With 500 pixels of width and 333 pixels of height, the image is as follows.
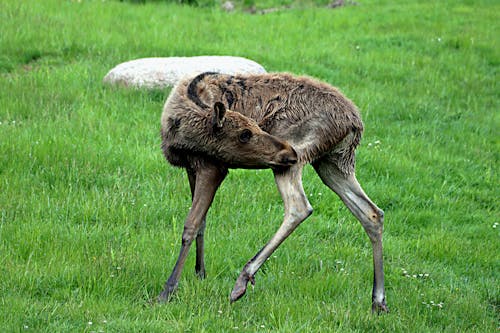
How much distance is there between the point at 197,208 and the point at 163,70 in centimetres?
560

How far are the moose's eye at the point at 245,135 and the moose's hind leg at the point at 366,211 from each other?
2.82 feet

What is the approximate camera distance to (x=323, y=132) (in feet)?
22.1

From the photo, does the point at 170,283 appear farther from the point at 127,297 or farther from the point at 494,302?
the point at 494,302

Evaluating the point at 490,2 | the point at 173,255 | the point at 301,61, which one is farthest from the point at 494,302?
the point at 490,2

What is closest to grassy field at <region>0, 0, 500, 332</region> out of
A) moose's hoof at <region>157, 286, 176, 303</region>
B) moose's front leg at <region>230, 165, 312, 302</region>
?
moose's hoof at <region>157, 286, 176, 303</region>

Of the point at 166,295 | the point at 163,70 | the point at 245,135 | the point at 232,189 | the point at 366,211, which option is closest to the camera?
the point at 166,295

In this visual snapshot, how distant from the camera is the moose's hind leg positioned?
6910 mm

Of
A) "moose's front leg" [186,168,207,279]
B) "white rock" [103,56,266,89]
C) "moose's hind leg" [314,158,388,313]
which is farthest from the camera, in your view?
"white rock" [103,56,266,89]

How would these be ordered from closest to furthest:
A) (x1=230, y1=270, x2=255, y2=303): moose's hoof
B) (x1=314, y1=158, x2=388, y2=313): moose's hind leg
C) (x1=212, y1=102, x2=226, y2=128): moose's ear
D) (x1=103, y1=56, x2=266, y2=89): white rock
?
(x1=230, y1=270, x2=255, y2=303): moose's hoof < (x1=212, y1=102, x2=226, y2=128): moose's ear < (x1=314, y1=158, x2=388, y2=313): moose's hind leg < (x1=103, y1=56, x2=266, y2=89): white rock

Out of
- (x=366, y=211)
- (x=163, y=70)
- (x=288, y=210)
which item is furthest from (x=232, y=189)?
(x=163, y=70)

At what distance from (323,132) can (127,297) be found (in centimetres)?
212

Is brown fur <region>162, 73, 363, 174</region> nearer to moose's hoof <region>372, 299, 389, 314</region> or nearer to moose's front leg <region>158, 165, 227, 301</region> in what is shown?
moose's front leg <region>158, 165, 227, 301</region>

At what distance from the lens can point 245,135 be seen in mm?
6582

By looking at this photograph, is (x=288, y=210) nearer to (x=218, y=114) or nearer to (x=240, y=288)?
(x=240, y=288)
